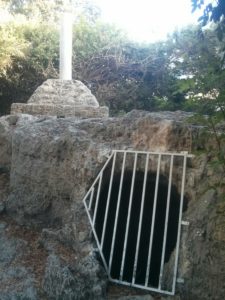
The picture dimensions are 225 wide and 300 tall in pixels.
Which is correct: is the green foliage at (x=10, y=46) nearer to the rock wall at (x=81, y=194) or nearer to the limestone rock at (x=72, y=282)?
the rock wall at (x=81, y=194)

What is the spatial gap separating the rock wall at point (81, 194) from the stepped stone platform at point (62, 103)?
373 centimetres

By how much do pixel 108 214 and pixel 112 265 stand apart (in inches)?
25.2

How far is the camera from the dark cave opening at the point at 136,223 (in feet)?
16.5

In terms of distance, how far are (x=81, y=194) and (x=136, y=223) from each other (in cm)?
83

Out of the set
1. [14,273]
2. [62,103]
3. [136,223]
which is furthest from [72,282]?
[62,103]

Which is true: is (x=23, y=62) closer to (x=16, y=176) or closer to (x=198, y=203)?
(x=16, y=176)

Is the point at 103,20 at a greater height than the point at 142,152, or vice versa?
the point at 103,20

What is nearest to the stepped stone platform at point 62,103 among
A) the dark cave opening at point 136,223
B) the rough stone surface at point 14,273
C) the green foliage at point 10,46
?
the green foliage at point 10,46

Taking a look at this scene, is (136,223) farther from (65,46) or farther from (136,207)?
(65,46)

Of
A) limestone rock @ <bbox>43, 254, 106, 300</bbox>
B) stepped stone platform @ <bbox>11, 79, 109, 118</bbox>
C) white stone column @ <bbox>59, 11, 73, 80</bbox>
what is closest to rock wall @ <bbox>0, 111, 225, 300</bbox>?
limestone rock @ <bbox>43, 254, 106, 300</bbox>

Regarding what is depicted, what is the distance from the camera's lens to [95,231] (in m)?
5.00

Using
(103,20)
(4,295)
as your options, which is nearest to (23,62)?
(103,20)

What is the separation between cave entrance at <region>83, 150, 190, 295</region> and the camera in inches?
191

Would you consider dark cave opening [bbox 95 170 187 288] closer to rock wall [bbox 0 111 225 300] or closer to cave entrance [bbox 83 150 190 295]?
cave entrance [bbox 83 150 190 295]
